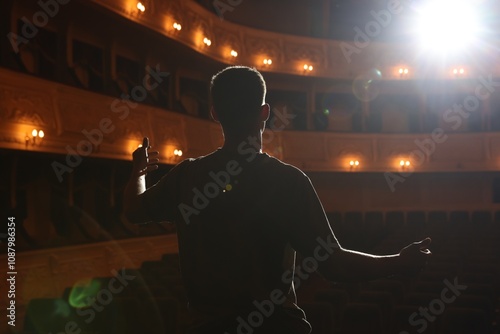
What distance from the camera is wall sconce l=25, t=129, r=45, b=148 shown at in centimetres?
975

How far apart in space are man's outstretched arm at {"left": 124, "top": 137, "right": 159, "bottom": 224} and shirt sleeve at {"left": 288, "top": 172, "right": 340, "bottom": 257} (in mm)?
484

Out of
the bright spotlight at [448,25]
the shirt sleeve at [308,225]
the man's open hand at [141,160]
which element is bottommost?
the shirt sleeve at [308,225]

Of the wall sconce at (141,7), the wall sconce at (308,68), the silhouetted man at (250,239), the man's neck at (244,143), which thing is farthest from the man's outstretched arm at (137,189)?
the wall sconce at (308,68)

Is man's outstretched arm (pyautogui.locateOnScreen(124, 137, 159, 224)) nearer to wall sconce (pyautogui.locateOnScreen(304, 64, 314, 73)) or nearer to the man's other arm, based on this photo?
the man's other arm

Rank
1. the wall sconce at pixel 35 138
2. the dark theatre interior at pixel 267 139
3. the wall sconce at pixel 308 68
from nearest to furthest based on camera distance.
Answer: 1. the dark theatre interior at pixel 267 139
2. the wall sconce at pixel 35 138
3. the wall sconce at pixel 308 68

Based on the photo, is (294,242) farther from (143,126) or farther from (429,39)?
(429,39)

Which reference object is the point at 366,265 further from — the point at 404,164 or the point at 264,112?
the point at 404,164

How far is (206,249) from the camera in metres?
1.62

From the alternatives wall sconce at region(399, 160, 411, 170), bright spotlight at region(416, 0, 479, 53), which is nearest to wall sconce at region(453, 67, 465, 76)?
bright spotlight at region(416, 0, 479, 53)

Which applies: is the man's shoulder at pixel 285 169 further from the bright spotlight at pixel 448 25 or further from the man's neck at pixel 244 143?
the bright spotlight at pixel 448 25

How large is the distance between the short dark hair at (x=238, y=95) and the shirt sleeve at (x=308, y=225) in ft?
0.86

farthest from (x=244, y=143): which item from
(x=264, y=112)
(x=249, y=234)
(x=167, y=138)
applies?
(x=167, y=138)

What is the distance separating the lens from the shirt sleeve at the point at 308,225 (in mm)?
1540

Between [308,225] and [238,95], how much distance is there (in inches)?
16.3
